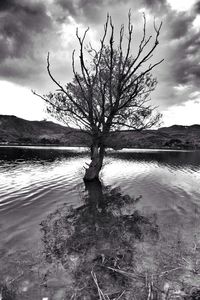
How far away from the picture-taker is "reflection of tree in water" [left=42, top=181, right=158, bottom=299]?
5949 mm

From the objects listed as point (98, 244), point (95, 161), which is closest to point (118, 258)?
point (98, 244)

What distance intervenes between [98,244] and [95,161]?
1623cm

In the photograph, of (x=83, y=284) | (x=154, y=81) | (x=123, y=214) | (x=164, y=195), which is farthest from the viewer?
(x=154, y=81)

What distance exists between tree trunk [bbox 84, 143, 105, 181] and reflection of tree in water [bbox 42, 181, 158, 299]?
9.61 meters

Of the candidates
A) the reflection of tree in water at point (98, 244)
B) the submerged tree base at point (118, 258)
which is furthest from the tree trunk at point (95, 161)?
the submerged tree base at point (118, 258)

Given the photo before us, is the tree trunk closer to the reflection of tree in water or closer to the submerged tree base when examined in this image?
the reflection of tree in water

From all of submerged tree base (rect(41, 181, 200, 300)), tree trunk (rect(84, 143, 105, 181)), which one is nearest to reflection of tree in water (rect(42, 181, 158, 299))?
submerged tree base (rect(41, 181, 200, 300))

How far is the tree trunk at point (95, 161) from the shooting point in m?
24.5

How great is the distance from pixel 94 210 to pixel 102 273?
790 cm

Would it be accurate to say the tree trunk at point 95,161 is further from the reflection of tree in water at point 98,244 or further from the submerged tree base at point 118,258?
the submerged tree base at point 118,258

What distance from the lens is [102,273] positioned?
21.4ft

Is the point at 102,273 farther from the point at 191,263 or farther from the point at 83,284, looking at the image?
the point at 191,263

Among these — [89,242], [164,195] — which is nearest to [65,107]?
[164,195]

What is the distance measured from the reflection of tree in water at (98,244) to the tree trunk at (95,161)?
31.5ft
